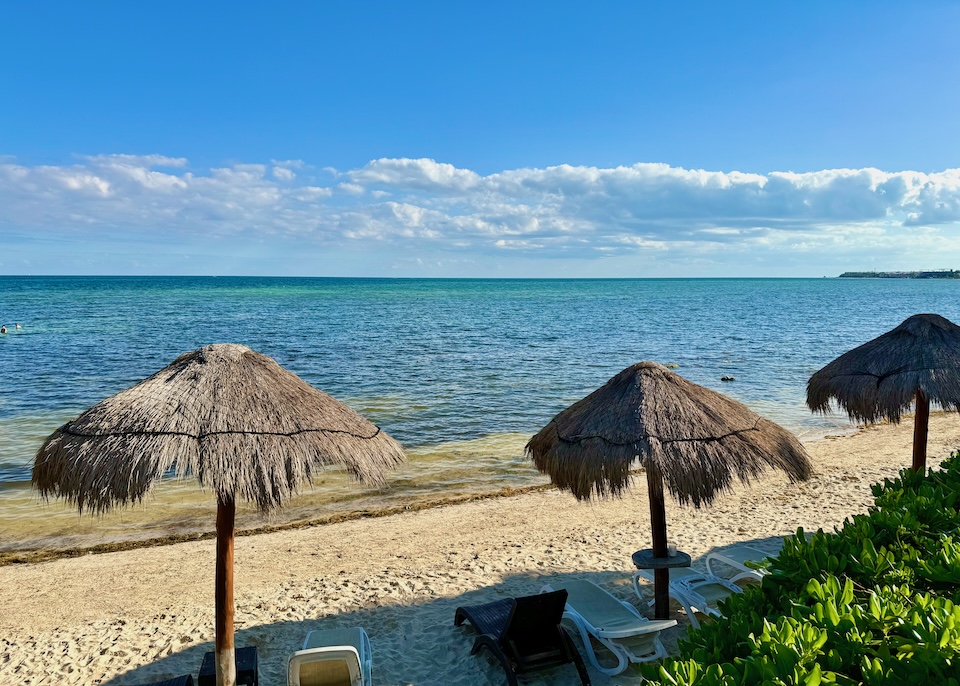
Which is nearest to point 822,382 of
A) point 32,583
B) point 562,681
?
point 562,681

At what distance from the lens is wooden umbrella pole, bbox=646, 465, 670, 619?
5707 mm

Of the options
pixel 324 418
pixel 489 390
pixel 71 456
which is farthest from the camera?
pixel 489 390

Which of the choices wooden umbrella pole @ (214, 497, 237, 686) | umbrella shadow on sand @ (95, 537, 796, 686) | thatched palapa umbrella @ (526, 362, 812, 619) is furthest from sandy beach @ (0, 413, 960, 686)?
thatched palapa umbrella @ (526, 362, 812, 619)

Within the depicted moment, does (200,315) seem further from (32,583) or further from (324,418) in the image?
(324,418)

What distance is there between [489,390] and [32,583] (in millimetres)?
14798

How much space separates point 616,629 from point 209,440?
367 centimetres

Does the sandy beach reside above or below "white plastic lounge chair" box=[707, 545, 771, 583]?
below

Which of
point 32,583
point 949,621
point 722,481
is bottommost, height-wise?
point 32,583

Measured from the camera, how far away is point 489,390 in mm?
21656

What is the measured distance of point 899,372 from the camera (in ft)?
25.8

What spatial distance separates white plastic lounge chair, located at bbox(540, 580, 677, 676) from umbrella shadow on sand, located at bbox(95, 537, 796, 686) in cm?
16

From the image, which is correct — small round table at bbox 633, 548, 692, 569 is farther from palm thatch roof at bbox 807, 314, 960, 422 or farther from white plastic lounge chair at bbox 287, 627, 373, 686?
palm thatch roof at bbox 807, 314, 960, 422

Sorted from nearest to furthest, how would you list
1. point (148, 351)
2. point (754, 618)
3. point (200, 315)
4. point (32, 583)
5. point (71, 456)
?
point (754, 618) → point (71, 456) → point (32, 583) → point (148, 351) → point (200, 315)

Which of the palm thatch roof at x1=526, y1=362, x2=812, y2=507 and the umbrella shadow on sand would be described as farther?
the umbrella shadow on sand
